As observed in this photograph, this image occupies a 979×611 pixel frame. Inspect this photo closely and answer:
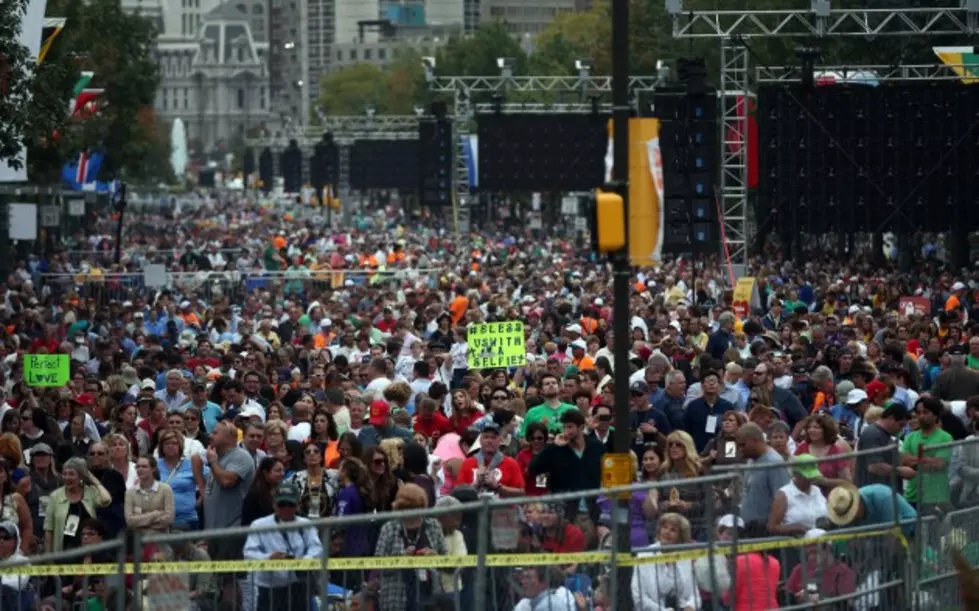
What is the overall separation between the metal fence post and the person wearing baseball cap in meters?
6.41

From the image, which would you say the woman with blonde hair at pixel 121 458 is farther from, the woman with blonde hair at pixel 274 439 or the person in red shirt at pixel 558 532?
the person in red shirt at pixel 558 532

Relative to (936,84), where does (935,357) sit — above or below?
below

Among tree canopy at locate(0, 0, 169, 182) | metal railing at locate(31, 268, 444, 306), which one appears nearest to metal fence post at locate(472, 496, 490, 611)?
tree canopy at locate(0, 0, 169, 182)

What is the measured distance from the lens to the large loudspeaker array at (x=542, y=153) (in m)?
61.7

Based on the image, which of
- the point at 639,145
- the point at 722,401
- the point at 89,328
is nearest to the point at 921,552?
the point at 639,145

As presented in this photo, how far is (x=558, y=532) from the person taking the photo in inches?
468

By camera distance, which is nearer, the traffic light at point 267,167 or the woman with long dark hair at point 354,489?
the woman with long dark hair at point 354,489

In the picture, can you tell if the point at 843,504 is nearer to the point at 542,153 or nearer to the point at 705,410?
the point at 705,410

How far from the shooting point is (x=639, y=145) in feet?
43.3

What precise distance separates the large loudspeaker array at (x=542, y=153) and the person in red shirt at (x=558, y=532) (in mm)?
49685

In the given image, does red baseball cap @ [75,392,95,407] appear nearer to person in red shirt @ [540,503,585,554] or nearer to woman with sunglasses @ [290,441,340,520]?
woman with sunglasses @ [290,441,340,520]

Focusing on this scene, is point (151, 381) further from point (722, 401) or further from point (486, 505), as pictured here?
point (486, 505)

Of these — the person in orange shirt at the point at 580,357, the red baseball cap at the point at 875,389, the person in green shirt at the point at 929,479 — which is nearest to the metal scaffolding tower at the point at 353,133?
the person in orange shirt at the point at 580,357

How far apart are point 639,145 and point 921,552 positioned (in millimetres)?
2618
